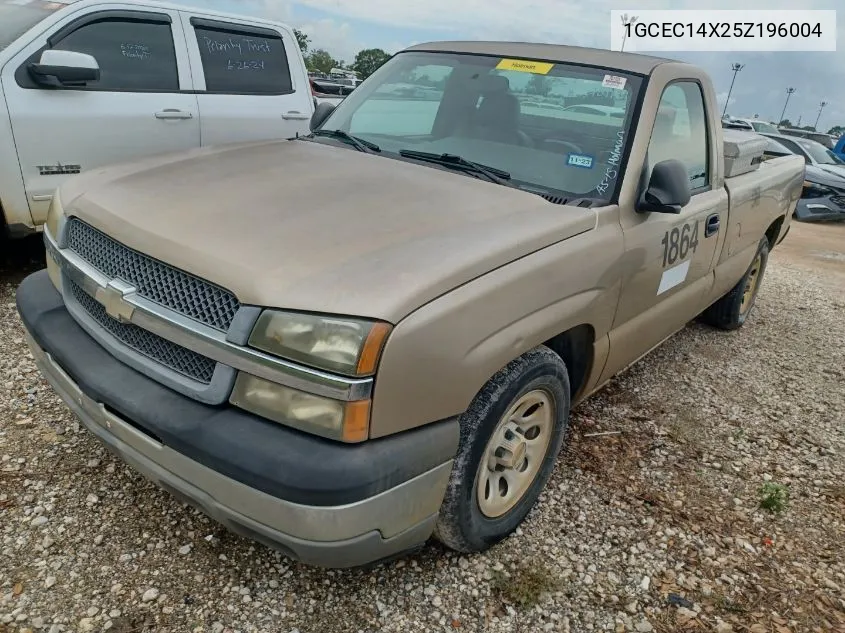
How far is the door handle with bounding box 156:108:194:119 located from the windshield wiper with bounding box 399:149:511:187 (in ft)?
8.62

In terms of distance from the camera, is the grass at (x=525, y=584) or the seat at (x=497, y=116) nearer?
the grass at (x=525, y=584)

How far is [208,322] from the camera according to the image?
193 centimetres

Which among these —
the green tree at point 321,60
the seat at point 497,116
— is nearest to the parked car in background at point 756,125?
the seat at point 497,116

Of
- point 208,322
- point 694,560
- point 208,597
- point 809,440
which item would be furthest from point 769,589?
point 208,322

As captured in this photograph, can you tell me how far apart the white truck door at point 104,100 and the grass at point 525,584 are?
3612 millimetres

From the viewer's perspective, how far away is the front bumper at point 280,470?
176cm

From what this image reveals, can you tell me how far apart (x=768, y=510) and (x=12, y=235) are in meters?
4.76

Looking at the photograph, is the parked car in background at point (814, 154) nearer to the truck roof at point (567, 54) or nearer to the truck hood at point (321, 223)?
the truck roof at point (567, 54)

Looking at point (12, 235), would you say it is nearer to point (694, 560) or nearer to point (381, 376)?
point (381, 376)

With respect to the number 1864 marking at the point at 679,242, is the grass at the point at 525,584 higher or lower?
lower

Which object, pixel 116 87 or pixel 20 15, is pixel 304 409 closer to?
pixel 116 87

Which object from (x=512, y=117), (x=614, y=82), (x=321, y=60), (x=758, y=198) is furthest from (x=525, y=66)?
(x=321, y=60)

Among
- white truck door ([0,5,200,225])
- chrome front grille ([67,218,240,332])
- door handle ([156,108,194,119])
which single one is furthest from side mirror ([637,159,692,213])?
door handle ([156,108,194,119])

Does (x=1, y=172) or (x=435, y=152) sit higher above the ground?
(x=435, y=152)
